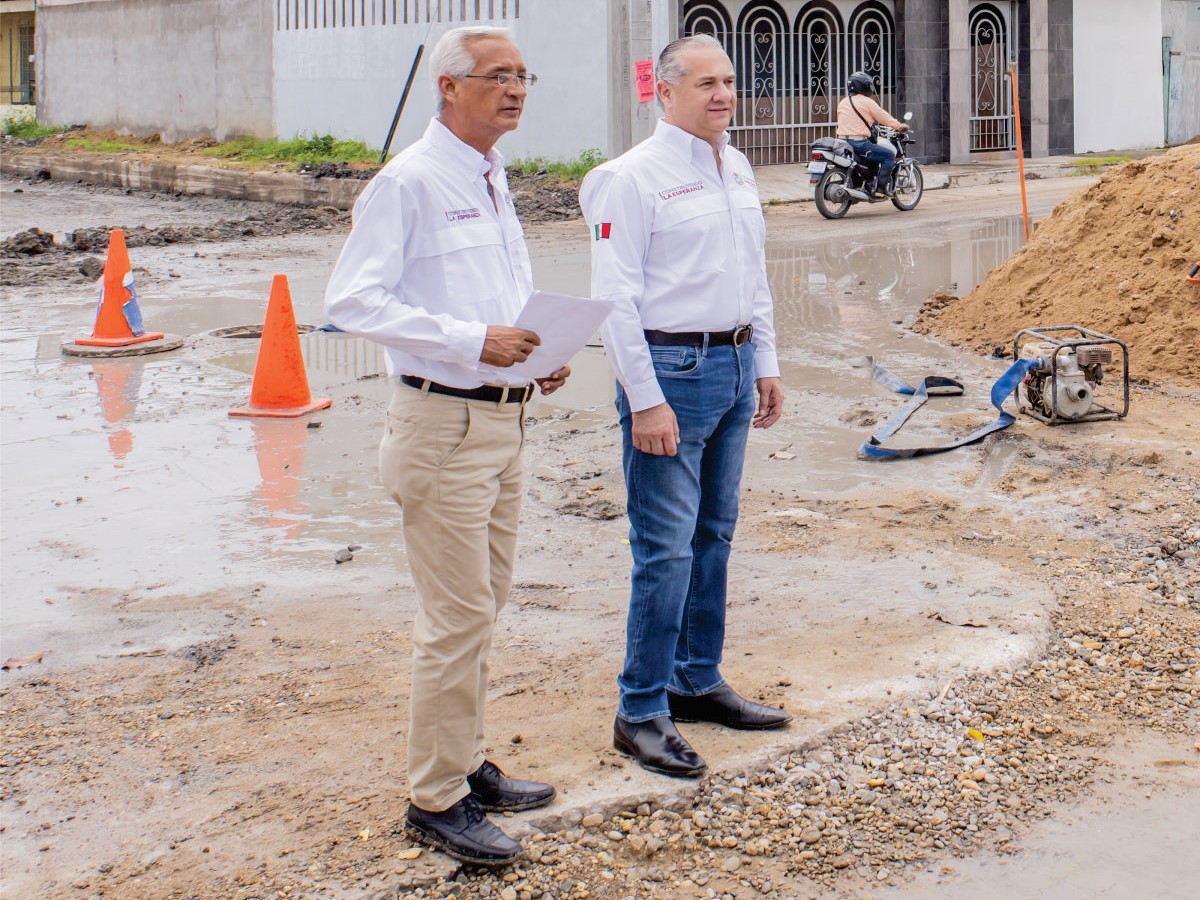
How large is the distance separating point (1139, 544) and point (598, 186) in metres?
3.03

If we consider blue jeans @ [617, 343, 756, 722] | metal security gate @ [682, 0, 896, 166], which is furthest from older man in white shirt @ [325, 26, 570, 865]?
metal security gate @ [682, 0, 896, 166]

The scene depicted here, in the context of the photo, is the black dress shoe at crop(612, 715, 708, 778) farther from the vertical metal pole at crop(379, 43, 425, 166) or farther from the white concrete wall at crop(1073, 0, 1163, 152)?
the white concrete wall at crop(1073, 0, 1163, 152)

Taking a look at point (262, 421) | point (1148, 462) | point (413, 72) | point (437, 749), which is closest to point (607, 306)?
point (437, 749)

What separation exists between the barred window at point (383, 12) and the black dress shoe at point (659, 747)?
19.6 m

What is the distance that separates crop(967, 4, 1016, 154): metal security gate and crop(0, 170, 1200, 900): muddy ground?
18308 millimetres

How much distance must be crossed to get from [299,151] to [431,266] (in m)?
23.5

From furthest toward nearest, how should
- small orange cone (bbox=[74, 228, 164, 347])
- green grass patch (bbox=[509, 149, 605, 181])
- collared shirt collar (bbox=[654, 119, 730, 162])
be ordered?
green grass patch (bbox=[509, 149, 605, 181]) < small orange cone (bbox=[74, 228, 164, 347]) < collared shirt collar (bbox=[654, 119, 730, 162])

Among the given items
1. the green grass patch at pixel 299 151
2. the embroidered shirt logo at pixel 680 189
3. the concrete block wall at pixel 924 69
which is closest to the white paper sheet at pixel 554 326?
the embroidered shirt logo at pixel 680 189

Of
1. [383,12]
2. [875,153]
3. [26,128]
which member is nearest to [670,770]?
[875,153]

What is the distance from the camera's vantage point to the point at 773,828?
357 cm

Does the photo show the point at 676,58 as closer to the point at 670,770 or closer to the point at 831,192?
the point at 670,770

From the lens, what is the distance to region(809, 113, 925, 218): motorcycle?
17.6m

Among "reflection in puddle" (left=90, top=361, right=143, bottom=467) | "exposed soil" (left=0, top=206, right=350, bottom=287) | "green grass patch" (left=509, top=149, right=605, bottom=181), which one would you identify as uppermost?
"green grass patch" (left=509, top=149, right=605, bottom=181)

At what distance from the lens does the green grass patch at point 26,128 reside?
3378 centimetres
